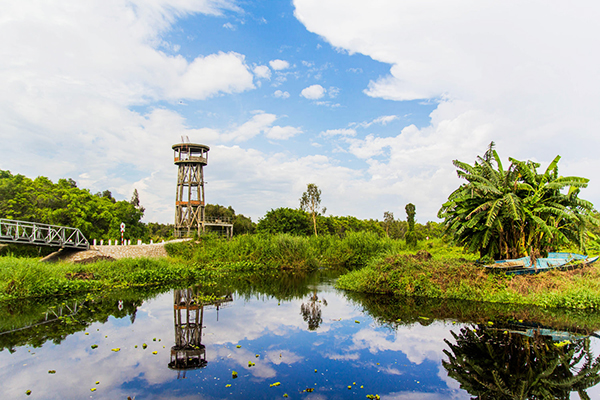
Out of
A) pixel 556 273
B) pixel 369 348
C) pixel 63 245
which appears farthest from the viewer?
pixel 63 245

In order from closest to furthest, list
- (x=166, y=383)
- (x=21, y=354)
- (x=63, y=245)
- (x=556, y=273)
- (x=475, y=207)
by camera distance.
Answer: (x=166, y=383)
(x=21, y=354)
(x=556, y=273)
(x=475, y=207)
(x=63, y=245)

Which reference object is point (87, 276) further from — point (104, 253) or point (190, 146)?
point (190, 146)

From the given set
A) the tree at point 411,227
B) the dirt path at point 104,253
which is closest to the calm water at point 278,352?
the dirt path at point 104,253

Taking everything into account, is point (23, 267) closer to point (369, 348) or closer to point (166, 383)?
point (166, 383)

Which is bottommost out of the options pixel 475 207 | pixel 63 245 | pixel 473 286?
pixel 473 286

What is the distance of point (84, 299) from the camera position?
1441 cm

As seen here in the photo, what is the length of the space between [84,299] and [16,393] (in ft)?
30.1

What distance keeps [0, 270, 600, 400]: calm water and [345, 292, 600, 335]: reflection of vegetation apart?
0.10 m

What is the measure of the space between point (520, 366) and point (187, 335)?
27.9 feet

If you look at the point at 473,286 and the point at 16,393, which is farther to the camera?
the point at 473,286

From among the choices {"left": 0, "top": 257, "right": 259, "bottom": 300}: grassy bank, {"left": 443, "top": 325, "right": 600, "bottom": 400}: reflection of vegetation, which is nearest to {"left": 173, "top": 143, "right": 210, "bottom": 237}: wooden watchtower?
{"left": 0, "top": 257, "right": 259, "bottom": 300}: grassy bank

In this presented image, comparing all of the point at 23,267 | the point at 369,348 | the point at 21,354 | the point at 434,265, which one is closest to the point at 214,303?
the point at 21,354

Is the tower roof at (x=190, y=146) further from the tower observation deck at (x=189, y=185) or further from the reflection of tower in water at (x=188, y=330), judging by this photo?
the reflection of tower in water at (x=188, y=330)

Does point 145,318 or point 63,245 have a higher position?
point 63,245
